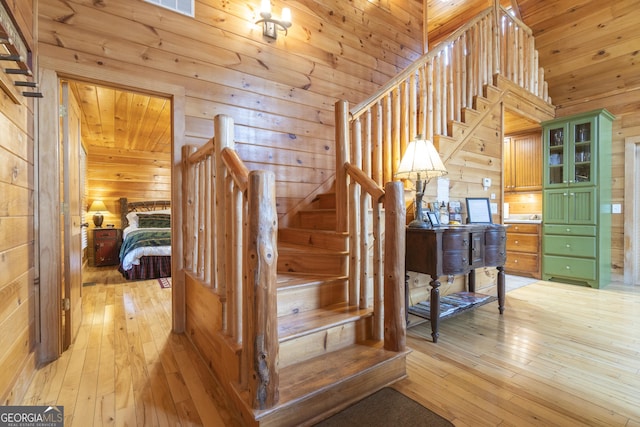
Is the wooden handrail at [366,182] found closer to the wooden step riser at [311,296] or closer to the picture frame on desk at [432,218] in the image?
the wooden step riser at [311,296]

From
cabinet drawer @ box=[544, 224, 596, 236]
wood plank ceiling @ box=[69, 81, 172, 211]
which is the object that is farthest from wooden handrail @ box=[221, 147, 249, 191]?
cabinet drawer @ box=[544, 224, 596, 236]

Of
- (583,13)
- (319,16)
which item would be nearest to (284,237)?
(319,16)


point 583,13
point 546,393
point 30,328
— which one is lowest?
point 546,393

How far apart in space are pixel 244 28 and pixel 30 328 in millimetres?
2840

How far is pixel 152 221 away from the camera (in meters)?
5.45

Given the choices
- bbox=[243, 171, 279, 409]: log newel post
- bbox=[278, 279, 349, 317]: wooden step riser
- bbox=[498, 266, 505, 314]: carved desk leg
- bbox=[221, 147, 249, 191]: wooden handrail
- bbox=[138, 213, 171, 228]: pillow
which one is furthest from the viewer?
bbox=[138, 213, 171, 228]: pillow

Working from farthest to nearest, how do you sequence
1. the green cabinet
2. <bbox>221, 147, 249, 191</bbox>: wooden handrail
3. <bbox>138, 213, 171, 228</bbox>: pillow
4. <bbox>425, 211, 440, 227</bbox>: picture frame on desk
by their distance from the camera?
<bbox>138, 213, 171, 228</bbox>: pillow → the green cabinet → <bbox>425, 211, 440, 227</bbox>: picture frame on desk → <bbox>221, 147, 249, 191</bbox>: wooden handrail

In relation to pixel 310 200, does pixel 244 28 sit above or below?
above

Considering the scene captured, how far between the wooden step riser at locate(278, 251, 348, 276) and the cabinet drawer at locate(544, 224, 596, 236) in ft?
12.0

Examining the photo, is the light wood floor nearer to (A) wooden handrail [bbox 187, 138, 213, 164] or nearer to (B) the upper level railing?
(B) the upper level railing

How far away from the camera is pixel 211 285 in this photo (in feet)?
6.03

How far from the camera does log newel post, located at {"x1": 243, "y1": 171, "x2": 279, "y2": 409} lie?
123 cm

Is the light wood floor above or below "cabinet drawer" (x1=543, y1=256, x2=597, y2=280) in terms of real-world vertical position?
below

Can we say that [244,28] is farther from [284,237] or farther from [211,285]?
[211,285]
